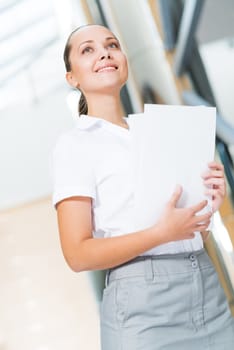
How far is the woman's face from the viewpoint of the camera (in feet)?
3.17

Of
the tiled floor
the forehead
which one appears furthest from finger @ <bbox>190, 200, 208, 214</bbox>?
the tiled floor

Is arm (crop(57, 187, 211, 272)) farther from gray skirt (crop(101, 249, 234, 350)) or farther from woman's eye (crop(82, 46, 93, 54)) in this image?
woman's eye (crop(82, 46, 93, 54))

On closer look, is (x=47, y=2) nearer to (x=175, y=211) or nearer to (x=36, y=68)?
(x=36, y=68)

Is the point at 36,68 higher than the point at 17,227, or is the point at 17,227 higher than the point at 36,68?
the point at 36,68

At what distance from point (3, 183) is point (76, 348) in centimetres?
103

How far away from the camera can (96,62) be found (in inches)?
38.4

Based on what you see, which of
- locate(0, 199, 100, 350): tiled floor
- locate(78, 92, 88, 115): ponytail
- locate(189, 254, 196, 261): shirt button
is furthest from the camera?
locate(0, 199, 100, 350): tiled floor

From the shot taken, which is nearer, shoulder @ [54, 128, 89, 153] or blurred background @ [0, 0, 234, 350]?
shoulder @ [54, 128, 89, 153]

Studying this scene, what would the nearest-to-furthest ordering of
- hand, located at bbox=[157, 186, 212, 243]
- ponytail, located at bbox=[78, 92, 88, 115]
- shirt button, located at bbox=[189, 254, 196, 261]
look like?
hand, located at bbox=[157, 186, 212, 243] < shirt button, located at bbox=[189, 254, 196, 261] < ponytail, located at bbox=[78, 92, 88, 115]

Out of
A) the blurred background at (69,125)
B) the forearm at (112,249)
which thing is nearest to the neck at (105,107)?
the forearm at (112,249)

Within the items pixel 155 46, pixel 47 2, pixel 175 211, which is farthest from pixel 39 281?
pixel 47 2

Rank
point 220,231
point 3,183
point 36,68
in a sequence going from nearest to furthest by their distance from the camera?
point 220,231
point 3,183
point 36,68

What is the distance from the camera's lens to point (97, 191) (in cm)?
87

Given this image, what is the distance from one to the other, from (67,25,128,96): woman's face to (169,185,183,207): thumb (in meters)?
0.32
